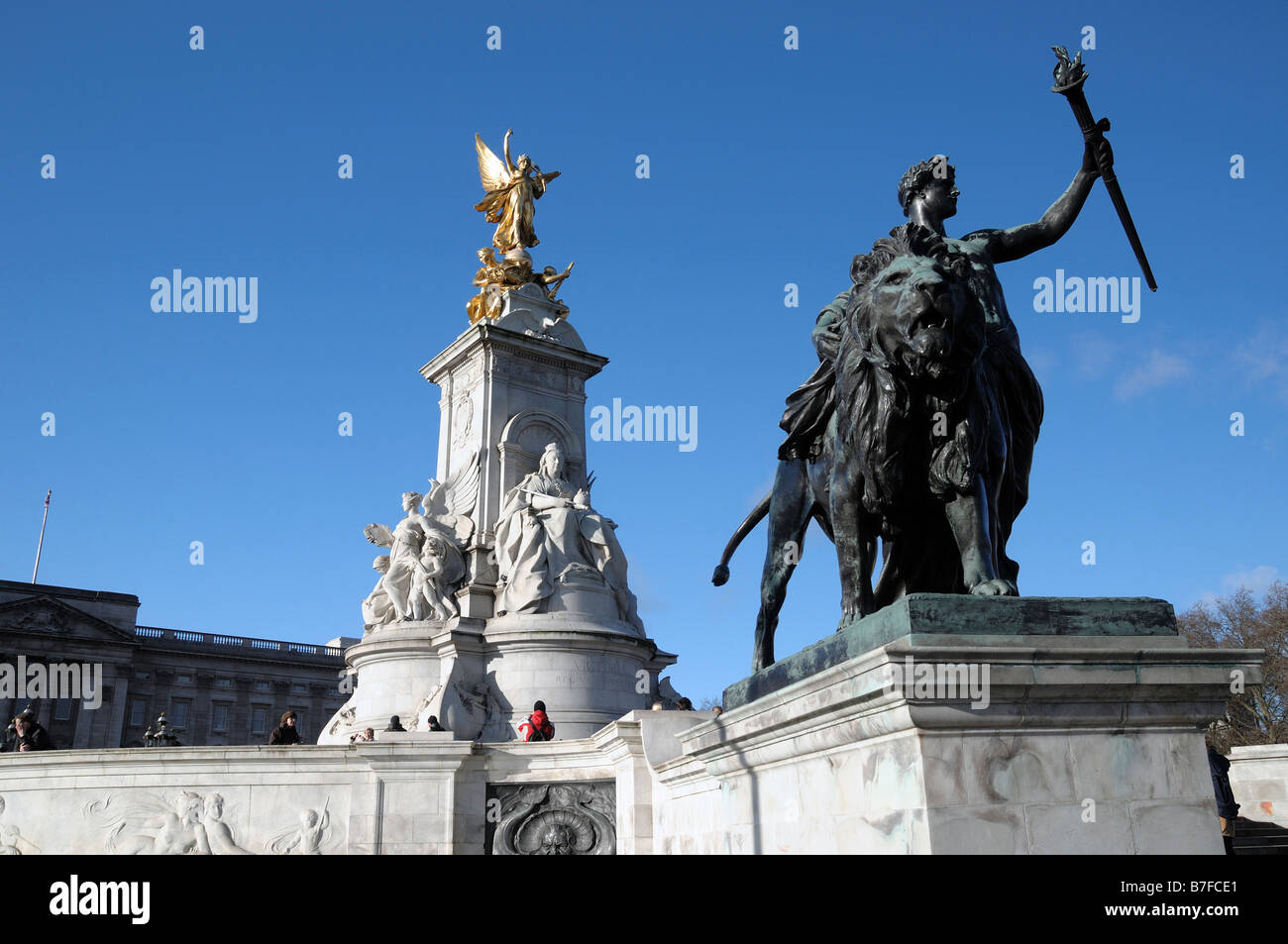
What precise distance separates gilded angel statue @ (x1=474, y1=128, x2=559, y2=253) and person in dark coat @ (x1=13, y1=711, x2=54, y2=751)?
16.8 meters

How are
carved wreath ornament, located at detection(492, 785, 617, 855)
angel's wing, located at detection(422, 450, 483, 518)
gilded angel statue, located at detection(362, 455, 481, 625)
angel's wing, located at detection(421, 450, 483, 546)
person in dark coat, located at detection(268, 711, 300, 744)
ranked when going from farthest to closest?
angel's wing, located at detection(422, 450, 483, 518), angel's wing, located at detection(421, 450, 483, 546), gilded angel statue, located at detection(362, 455, 481, 625), person in dark coat, located at detection(268, 711, 300, 744), carved wreath ornament, located at detection(492, 785, 617, 855)

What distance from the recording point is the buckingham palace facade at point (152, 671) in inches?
2611

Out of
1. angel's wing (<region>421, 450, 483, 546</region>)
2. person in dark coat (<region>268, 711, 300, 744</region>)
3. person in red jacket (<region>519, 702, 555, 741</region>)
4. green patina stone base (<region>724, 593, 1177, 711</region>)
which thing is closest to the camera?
green patina stone base (<region>724, 593, 1177, 711</region>)

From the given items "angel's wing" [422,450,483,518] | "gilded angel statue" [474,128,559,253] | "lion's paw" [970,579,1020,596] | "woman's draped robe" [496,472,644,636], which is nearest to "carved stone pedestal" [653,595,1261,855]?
"lion's paw" [970,579,1020,596]

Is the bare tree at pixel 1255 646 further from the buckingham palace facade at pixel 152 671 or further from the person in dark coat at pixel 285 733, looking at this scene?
the buckingham palace facade at pixel 152 671

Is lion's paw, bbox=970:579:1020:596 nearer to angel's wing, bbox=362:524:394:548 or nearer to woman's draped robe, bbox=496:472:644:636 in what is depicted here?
woman's draped robe, bbox=496:472:644:636

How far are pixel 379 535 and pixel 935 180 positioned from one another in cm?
2197

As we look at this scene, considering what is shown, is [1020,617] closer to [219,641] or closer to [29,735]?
[29,735]

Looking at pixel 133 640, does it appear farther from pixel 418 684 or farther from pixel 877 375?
pixel 877 375

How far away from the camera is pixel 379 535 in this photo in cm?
2636

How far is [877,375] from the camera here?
16.8 feet

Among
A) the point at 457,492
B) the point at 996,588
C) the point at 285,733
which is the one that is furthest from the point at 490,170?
the point at 996,588

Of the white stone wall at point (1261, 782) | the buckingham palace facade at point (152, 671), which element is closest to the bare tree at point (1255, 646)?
the white stone wall at point (1261, 782)

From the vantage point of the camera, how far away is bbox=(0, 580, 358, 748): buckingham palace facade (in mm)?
66312
